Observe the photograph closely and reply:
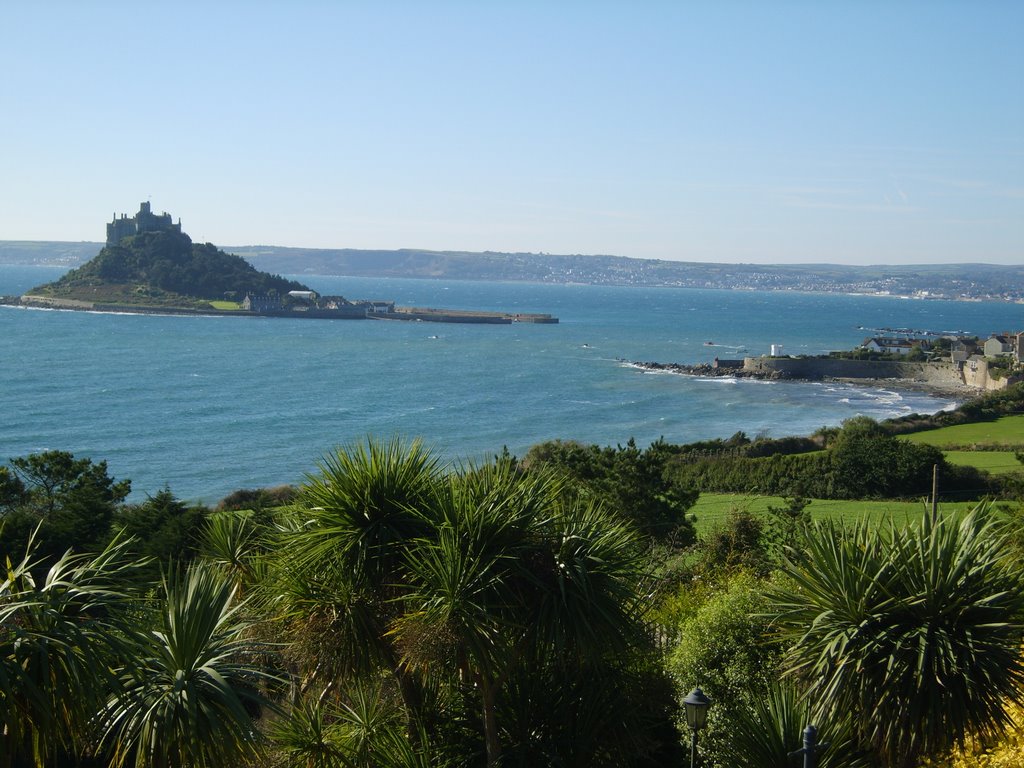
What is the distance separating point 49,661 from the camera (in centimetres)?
622

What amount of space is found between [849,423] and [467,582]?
41.3 meters

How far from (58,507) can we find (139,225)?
168901mm

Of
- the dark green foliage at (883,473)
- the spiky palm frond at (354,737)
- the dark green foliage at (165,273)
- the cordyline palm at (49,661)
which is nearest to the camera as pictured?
the cordyline palm at (49,661)

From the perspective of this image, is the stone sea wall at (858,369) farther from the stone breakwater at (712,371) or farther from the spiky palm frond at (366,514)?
the spiky palm frond at (366,514)

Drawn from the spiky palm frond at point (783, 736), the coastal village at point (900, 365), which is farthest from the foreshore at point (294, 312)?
the spiky palm frond at point (783, 736)

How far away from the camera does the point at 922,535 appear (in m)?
8.18

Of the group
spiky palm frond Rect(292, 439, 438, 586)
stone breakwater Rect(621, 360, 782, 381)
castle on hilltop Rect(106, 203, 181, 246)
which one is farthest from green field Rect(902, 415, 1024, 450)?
castle on hilltop Rect(106, 203, 181, 246)

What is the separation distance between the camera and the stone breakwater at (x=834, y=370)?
82375 millimetres

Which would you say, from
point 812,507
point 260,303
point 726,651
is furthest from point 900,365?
point 260,303

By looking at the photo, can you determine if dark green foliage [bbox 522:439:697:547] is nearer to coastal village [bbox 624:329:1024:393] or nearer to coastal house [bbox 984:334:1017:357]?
coastal village [bbox 624:329:1024:393]

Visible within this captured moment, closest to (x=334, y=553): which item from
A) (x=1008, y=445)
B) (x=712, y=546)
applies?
(x=712, y=546)

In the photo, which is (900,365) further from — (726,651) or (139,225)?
(139,225)

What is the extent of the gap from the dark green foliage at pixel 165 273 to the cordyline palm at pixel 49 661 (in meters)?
156

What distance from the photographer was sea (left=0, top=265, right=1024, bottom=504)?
4791cm
